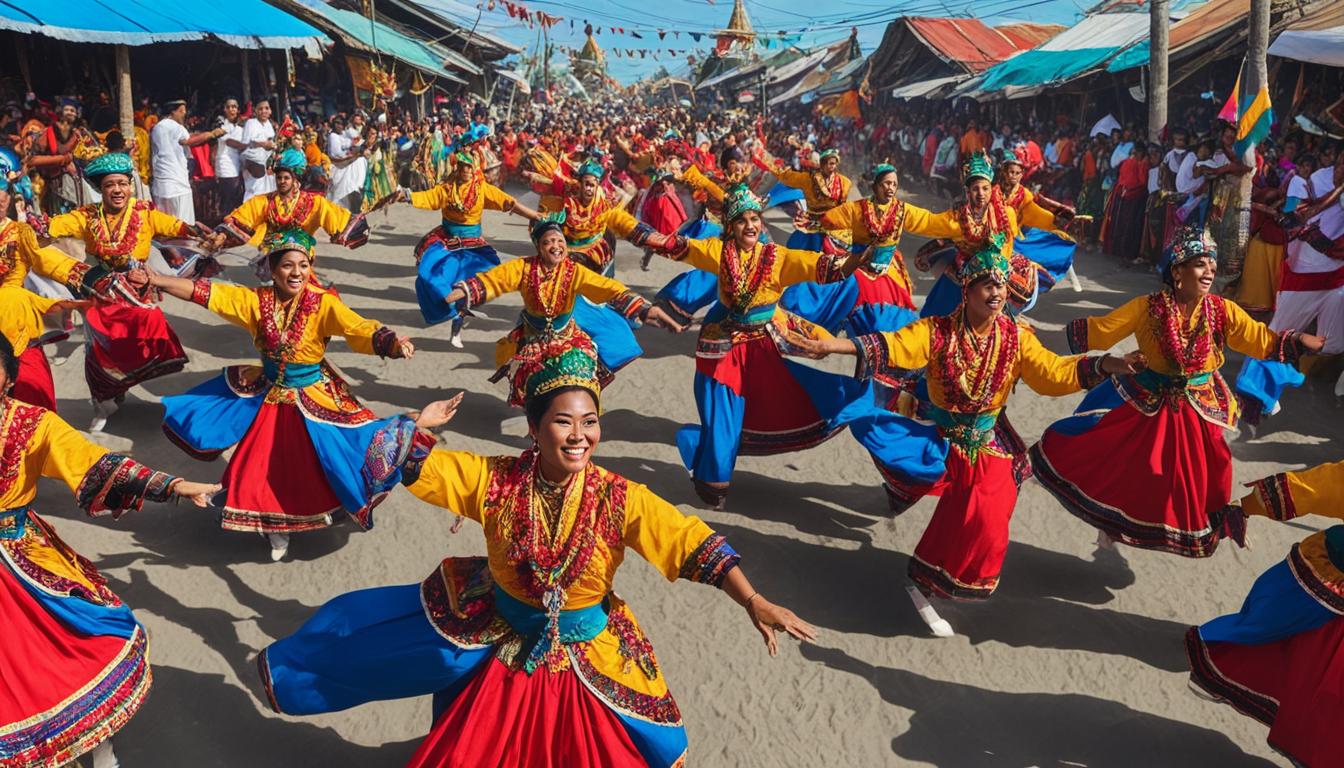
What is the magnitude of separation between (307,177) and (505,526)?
1204 cm

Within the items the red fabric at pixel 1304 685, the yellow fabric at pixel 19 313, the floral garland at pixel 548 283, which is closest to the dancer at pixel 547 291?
the floral garland at pixel 548 283

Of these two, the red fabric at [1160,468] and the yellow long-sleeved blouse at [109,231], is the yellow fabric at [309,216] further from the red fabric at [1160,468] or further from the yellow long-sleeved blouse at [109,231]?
the red fabric at [1160,468]

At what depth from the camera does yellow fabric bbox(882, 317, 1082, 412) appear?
482cm

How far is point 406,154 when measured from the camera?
66.7 ft

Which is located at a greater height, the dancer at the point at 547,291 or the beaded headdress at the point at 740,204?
the beaded headdress at the point at 740,204

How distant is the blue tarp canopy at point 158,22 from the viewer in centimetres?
1108

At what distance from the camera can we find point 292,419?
5426mm

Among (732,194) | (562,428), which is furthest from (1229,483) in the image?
(562,428)

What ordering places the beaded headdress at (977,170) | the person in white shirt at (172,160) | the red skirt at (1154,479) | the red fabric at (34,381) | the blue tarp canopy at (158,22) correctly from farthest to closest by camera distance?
the person in white shirt at (172,160) → the blue tarp canopy at (158,22) → the beaded headdress at (977,170) → the red fabric at (34,381) → the red skirt at (1154,479)

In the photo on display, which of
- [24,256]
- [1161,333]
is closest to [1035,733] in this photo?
[1161,333]

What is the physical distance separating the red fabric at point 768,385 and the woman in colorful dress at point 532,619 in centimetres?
297

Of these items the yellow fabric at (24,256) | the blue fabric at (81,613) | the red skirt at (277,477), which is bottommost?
the red skirt at (277,477)

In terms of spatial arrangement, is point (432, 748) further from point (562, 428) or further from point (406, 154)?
point (406, 154)

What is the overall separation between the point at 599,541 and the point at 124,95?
1231 centimetres
